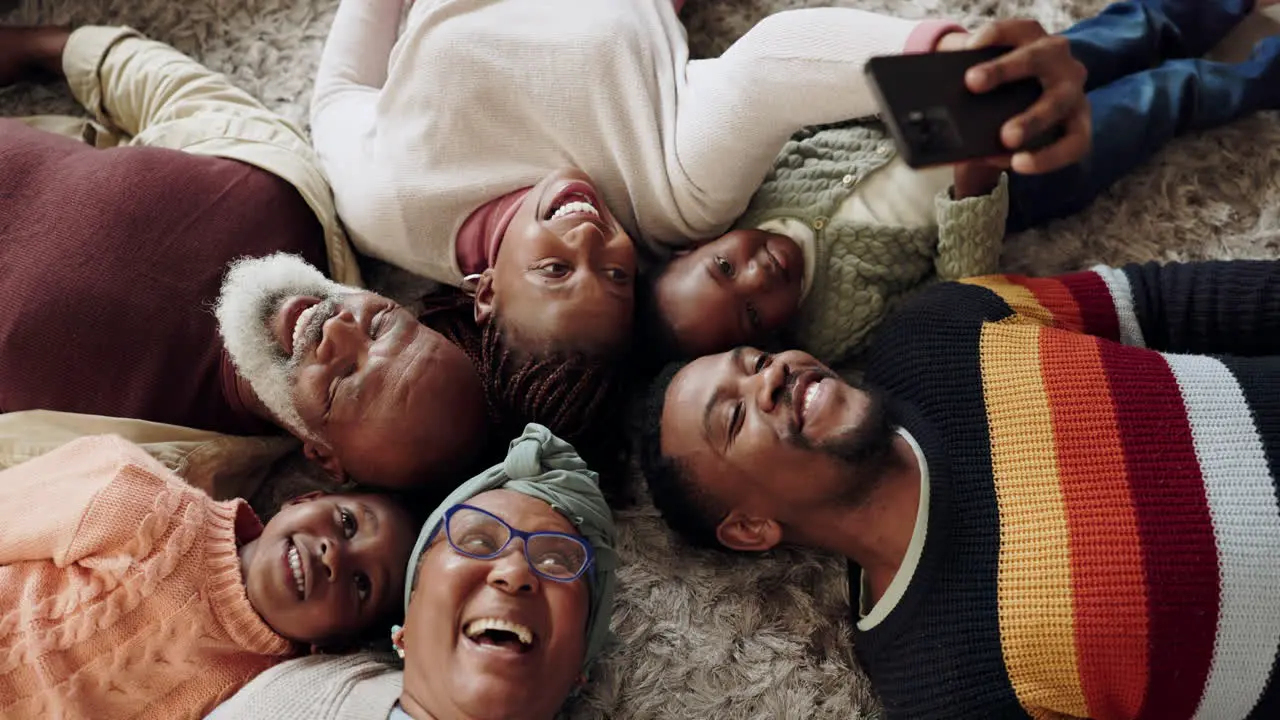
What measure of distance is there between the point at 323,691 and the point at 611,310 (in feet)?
1.67

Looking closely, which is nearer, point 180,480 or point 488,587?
point 488,587

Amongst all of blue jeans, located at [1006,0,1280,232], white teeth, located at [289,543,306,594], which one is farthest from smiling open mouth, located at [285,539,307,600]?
blue jeans, located at [1006,0,1280,232]

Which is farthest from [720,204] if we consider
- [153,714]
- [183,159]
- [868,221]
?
[153,714]

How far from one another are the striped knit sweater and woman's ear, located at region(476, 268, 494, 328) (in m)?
0.50

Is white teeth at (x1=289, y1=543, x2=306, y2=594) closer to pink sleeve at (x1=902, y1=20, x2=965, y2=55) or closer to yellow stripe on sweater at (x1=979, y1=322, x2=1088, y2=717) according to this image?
yellow stripe on sweater at (x1=979, y1=322, x2=1088, y2=717)

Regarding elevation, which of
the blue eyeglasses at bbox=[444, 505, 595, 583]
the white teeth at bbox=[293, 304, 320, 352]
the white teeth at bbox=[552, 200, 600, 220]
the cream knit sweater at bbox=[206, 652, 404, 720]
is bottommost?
the cream knit sweater at bbox=[206, 652, 404, 720]

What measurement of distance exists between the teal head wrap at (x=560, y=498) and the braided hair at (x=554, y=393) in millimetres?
69

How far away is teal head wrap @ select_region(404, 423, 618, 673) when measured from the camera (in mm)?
933

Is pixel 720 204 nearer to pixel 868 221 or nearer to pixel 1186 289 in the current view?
pixel 868 221

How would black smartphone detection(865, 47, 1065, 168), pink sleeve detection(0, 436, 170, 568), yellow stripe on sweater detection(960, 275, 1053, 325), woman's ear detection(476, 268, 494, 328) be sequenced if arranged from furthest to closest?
woman's ear detection(476, 268, 494, 328), yellow stripe on sweater detection(960, 275, 1053, 325), pink sleeve detection(0, 436, 170, 568), black smartphone detection(865, 47, 1065, 168)

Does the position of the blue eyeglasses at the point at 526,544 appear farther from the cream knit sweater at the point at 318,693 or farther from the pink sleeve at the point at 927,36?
the pink sleeve at the point at 927,36

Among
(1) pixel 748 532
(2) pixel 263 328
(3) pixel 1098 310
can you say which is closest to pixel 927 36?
(3) pixel 1098 310

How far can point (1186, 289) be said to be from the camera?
1019mm

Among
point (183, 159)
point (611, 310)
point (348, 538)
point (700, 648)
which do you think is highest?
point (183, 159)
